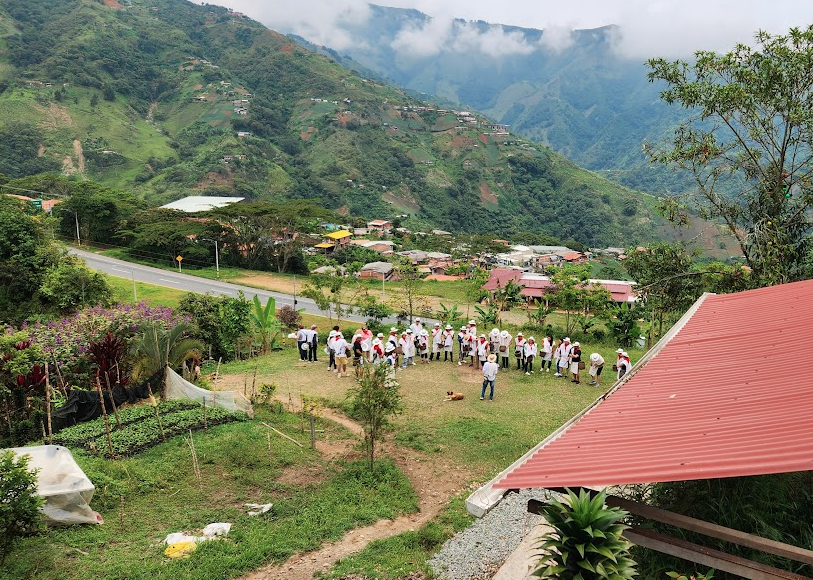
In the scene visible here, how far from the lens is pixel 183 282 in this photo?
112 feet

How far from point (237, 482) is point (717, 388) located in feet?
24.9

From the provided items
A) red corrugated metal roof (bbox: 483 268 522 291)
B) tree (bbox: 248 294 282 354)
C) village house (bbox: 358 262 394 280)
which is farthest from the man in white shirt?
village house (bbox: 358 262 394 280)

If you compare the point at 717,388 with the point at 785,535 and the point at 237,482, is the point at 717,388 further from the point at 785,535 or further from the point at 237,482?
the point at 237,482

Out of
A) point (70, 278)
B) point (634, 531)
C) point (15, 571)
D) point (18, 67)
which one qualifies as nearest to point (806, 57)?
point (634, 531)

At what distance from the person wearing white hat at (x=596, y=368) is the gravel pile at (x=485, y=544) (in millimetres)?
7488

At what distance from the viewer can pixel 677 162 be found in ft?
50.3

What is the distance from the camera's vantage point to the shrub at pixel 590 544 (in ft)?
12.5

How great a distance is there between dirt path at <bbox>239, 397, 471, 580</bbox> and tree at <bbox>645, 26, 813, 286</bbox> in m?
10.6

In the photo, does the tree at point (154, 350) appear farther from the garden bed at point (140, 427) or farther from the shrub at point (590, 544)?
the shrub at point (590, 544)

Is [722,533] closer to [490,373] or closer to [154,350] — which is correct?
[490,373]

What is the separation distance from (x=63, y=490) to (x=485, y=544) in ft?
20.1

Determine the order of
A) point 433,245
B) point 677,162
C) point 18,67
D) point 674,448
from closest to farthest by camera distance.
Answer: point 674,448, point 677,162, point 433,245, point 18,67

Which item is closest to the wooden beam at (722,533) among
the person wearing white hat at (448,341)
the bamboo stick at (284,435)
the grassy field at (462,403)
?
the grassy field at (462,403)

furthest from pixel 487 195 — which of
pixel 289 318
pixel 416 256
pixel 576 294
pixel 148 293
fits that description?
pixel 289 318
